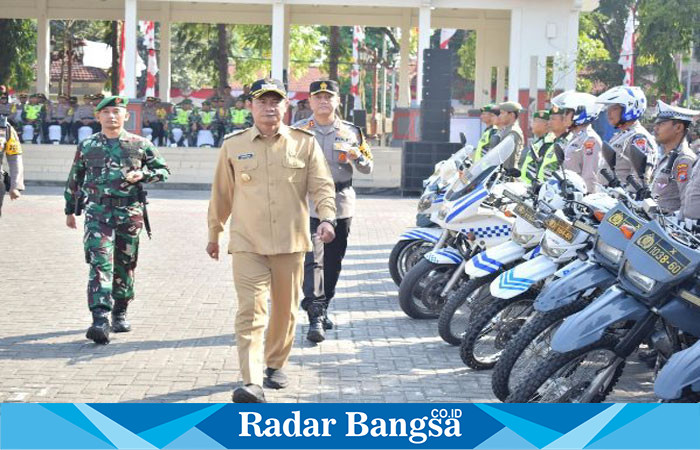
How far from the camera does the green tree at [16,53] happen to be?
110 feet

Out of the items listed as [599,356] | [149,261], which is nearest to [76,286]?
[149,261]

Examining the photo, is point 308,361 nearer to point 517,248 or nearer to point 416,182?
point 517,248

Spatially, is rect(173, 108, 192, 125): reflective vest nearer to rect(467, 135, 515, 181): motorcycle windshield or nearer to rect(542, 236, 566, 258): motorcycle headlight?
rect(467, 135, 515, 181): motorcycle windshield

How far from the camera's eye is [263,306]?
5.97 metres

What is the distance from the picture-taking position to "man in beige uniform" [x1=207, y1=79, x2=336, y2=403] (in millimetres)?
5978

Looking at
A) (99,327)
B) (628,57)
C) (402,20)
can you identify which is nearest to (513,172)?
(99,327)

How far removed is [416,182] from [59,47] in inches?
1366

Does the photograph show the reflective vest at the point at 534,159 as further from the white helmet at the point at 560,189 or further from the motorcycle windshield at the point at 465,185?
the white helmet at the point at 560,189

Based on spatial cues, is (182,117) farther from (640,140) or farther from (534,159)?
(640,140)

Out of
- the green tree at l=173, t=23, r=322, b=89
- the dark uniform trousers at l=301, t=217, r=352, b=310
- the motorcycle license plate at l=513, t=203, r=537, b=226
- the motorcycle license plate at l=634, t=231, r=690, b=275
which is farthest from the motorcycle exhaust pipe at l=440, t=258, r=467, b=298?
the green tree at l=173, t=23, r=322, b=89

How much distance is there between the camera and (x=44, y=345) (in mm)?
7488

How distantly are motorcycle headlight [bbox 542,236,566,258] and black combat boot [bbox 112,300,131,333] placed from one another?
3214mm

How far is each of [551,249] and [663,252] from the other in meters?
1.41

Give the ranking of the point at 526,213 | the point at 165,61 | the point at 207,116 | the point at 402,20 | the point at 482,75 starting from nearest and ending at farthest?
the point at 526,213 → the point at 207,116 → the point at 402,20 → the point at 165,61 → the point at 482,75
